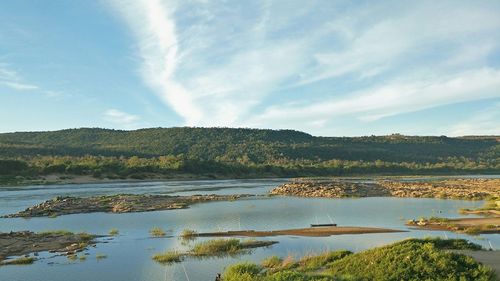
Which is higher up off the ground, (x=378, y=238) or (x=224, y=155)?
(x=224, y=155)

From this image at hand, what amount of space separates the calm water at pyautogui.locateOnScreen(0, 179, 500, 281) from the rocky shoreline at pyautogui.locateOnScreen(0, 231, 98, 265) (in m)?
1.28

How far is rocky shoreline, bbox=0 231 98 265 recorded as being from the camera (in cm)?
2960

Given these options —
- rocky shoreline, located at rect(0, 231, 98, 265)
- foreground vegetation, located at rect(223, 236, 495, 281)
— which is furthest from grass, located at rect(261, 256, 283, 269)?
rocky shoreline, located at rect(0, 231, 98, 265)

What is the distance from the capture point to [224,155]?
192125mm

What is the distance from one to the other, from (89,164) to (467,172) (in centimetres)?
11414

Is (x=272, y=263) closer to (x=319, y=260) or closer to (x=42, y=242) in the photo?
(x=319, y=260)

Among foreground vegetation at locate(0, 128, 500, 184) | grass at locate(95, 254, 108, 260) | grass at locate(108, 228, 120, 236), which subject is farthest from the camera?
foreground vegetation at locate(0, 128, 500, 184)

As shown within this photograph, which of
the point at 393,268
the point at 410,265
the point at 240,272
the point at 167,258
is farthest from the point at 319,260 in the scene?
the point at 167,258

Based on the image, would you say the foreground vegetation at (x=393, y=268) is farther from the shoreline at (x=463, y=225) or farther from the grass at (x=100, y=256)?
the shoreline at (x=463, y=225)

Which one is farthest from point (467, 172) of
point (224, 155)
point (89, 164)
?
point (89, 164)

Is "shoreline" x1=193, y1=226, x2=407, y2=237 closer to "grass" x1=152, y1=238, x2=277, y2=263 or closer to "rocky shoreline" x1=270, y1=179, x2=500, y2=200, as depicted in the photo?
"grass" x1=152, y1=238, x2=277, y2=263

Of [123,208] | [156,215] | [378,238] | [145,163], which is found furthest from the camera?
[145,163]

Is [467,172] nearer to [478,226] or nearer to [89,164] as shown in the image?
[89,164]

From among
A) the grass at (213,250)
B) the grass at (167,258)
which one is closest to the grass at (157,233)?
the grass at (213,250)
